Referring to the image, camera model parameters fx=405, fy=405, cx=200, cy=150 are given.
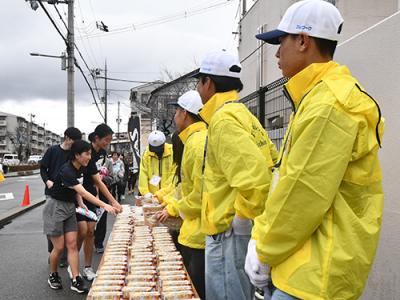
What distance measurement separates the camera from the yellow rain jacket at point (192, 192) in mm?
3178

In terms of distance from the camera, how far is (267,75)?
11.2 m

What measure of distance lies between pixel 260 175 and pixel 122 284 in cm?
119

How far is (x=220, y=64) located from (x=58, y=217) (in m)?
3.20

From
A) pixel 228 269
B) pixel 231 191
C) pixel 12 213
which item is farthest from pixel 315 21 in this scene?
pixel 12 213

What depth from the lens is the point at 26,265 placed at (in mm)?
6578

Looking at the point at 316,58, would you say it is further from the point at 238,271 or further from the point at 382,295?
the point at 382,295

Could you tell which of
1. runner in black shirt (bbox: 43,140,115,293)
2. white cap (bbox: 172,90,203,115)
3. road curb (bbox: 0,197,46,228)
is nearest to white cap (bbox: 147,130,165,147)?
runner in black shirt (bbox: 43,140,115,293)

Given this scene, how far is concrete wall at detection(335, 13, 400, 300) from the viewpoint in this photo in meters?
3.14

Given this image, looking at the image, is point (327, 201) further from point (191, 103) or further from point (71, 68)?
point (71, 68)

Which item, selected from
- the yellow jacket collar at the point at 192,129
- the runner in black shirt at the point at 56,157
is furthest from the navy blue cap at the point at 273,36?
the runner in black shirt at the point at 56,157

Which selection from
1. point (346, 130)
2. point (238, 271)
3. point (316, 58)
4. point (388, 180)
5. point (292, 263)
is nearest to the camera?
point (346, 130)

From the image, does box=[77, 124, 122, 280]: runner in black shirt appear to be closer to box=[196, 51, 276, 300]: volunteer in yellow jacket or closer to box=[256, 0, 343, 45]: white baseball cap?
box=[196, 51, 276, 300]: volunteer in yellow jacket

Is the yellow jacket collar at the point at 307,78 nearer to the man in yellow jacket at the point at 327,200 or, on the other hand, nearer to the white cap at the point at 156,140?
the man in yellow jacket at the point at 327,200

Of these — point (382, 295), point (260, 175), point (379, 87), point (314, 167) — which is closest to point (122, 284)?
point (260, 175)
